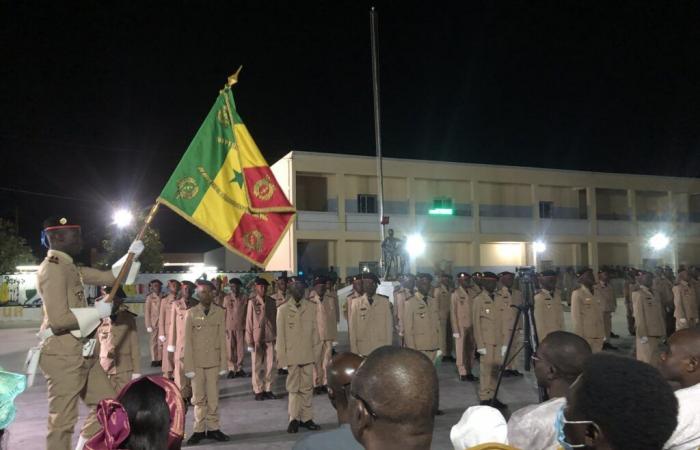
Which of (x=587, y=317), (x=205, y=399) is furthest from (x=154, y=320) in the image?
(x=587, y=317)

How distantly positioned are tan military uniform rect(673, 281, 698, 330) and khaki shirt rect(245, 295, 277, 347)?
27.1 ft

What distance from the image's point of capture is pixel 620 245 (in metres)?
38.1

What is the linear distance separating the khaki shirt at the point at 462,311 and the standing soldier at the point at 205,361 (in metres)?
5.07

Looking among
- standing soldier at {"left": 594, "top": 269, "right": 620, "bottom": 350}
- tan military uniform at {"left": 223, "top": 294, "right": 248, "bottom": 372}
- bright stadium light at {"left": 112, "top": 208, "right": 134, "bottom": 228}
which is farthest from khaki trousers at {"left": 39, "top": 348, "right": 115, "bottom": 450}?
bright stadium light at {"left": 112, "top": 208, "right": 134, "bottom": 228}

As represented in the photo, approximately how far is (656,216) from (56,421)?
1656 inches

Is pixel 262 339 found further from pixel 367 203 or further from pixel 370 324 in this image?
pixel 367 203

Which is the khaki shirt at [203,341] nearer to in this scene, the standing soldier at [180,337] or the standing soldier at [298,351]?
the standing soldier at [180,337]

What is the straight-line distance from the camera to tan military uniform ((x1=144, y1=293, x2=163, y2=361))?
40.7ft

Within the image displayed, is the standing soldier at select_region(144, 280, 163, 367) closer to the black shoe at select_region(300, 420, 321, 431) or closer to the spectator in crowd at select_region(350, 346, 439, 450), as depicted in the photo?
the black shoe at select_region(300, 420, 321, 431)

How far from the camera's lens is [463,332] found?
10.5 meters

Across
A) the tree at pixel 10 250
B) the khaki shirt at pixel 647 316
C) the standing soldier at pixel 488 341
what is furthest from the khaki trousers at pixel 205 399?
the tree at pixel 10 250

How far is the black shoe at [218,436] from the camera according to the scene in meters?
6.56

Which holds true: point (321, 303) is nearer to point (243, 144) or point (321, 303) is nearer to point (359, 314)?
point (359, 314)

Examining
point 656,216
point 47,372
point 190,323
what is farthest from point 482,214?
point 47,372
